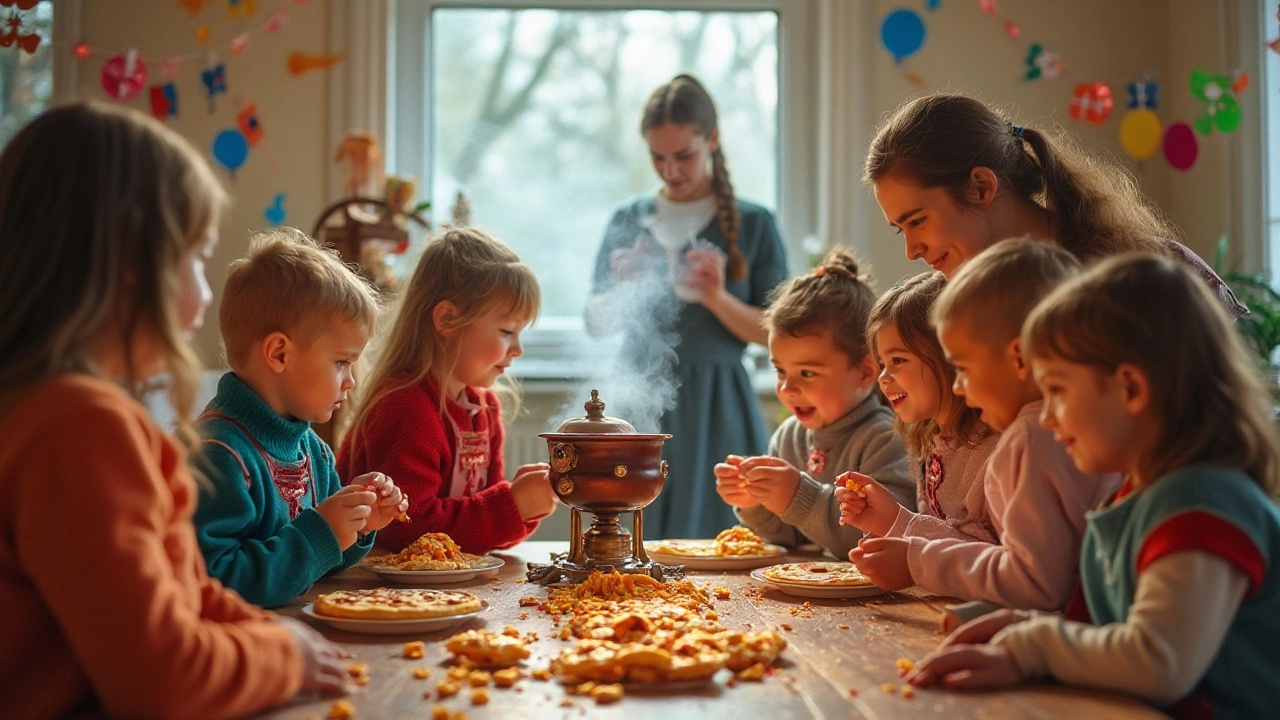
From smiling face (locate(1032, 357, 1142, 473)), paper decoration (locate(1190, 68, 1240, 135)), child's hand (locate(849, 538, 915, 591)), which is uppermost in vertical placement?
paper decoration (locate(1190, 68, 1240, 135))

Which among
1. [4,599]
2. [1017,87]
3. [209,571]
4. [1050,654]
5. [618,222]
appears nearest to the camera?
[4,599]

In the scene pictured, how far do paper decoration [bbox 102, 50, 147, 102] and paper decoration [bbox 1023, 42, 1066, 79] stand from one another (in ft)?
11.8

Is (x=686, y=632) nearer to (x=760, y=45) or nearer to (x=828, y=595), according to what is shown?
(x=828, y=595)

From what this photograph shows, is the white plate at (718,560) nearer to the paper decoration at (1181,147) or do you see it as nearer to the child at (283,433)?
the child at (283,433)

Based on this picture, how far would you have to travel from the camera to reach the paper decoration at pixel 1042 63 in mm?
4332

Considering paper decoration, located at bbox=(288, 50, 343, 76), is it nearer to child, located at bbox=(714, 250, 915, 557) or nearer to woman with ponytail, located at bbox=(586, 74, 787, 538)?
woman with ponytail, located at bbox=(586, 74, 787, 538)

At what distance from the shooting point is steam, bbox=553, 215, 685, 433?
3.63 meters

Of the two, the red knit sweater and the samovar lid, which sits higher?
the samovar lid

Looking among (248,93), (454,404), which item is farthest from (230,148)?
(454,404)

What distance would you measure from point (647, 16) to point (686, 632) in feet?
12.1

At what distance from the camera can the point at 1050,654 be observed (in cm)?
119

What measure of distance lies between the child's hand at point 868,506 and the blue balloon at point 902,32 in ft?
9.68

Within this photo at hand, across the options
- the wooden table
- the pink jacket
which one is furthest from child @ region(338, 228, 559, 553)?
the pink jacket

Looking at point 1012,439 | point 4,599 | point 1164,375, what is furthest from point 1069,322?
point 4,599
